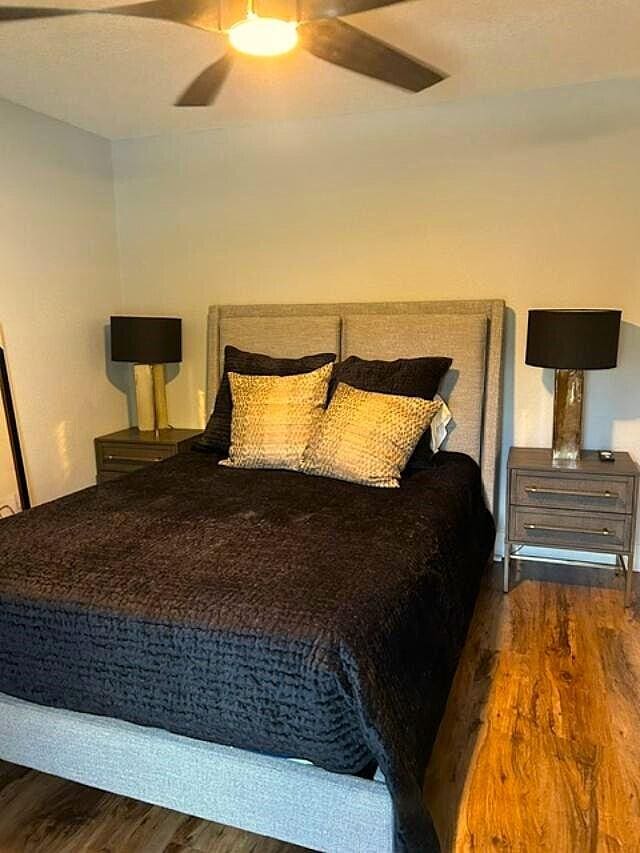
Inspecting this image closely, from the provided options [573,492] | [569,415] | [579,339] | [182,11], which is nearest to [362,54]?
[182,11]

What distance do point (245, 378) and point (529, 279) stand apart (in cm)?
157

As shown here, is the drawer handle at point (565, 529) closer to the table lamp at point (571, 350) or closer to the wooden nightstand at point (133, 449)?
the table lamp at point (571, 350)

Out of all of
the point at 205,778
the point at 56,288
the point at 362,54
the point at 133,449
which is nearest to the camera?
the point at 205,778

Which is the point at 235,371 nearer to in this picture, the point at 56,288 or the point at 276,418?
the point at 276,418

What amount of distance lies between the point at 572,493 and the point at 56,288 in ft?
9.65

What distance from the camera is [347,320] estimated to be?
3441 millimetres

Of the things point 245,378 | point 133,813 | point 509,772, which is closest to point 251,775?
point 133,813

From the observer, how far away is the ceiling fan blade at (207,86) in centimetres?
258

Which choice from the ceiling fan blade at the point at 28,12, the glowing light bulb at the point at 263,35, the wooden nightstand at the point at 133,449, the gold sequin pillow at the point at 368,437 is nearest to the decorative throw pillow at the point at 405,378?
the gold sequin pillow at the point at 368,437

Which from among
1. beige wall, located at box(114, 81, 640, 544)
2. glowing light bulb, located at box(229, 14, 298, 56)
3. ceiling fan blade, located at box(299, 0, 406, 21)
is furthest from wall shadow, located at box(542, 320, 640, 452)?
glowing light bulb, located at box(229, 14, 298, 56)

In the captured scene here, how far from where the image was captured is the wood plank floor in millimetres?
1659

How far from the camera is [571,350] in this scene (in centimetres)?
278

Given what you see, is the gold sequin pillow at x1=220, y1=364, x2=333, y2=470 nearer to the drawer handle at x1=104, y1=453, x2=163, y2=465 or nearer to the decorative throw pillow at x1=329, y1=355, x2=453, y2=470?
the decorative throw pillow at x1=329, y1=355, x2=453, y2=470

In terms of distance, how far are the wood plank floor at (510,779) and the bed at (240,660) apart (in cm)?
17
